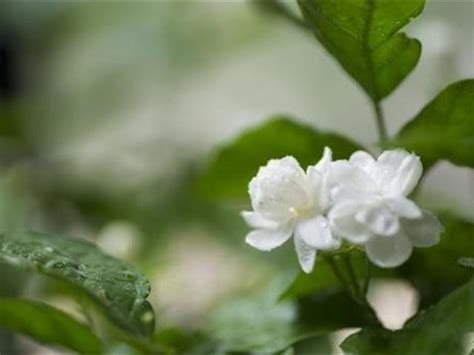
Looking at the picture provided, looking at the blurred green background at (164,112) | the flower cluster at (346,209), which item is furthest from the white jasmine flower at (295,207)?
the blurred green background at (164,112)

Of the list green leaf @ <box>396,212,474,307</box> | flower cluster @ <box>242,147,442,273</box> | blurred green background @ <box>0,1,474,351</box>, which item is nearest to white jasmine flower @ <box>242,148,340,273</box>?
flower cluster @ <box>242,147,442,273</box>

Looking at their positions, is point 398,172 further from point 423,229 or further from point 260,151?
point 260,151

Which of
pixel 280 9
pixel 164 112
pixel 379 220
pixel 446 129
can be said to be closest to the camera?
pixel 379 220

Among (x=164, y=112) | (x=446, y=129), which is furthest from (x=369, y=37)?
(x=164, y=112)

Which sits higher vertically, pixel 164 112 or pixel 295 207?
pixel 164 112

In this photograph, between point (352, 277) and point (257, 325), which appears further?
point (257, 325)

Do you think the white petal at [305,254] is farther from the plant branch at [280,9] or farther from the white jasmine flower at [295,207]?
the plant branch at [280,9]

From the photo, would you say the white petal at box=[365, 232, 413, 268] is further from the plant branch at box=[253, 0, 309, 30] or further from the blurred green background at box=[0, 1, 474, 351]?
the blurred green background at box=[0, 1, 474, 351]

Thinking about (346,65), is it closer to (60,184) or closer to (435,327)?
(435,327)
